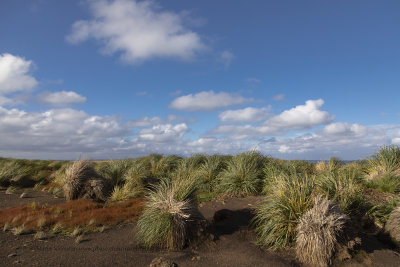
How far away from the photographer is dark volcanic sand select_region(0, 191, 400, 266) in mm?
5648

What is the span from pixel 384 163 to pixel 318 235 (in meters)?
8.18

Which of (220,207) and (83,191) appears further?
(83,191)

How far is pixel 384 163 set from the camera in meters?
11.4

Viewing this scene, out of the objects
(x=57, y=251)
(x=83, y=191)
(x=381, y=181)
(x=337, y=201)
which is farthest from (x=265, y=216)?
(x=83, y=191)

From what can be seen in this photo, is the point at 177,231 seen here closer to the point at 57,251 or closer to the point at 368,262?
the point at 57,251

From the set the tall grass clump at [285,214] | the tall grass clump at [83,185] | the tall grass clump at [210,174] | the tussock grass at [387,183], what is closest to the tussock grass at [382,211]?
the tussock grass at [387,183]

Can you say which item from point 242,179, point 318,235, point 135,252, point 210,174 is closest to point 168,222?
point 135,252

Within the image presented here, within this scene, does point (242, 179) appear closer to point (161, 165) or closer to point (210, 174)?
point (210, 174)

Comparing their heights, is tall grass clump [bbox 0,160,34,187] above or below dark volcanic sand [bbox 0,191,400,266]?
above

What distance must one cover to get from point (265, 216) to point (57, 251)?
5.16m

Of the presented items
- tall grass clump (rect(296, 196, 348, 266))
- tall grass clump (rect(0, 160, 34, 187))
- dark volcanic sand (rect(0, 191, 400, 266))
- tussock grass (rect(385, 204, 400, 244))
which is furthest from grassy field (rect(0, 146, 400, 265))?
tall grass clump (rect(0, 160, 34, 187))

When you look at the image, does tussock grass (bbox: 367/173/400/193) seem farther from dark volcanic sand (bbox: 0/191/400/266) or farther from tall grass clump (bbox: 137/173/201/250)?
tall grass clump (bbox: 137/173/201/250)

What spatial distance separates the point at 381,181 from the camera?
32.5 feet

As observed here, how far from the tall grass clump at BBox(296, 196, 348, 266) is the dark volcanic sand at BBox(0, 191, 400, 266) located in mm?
363
